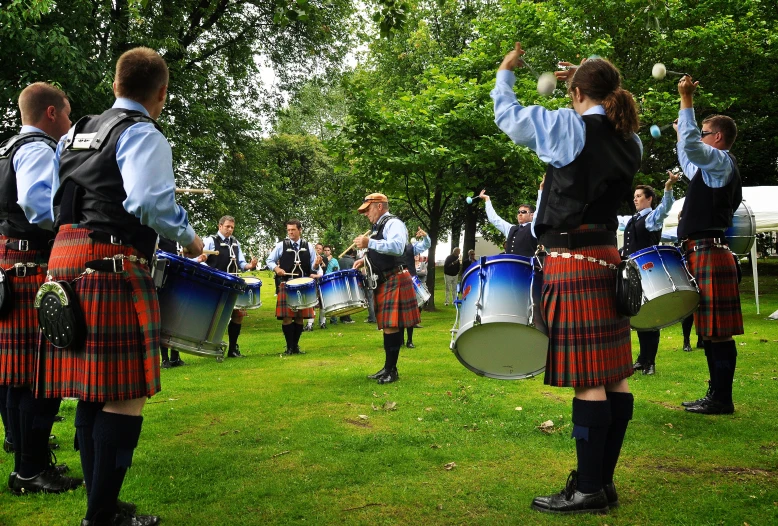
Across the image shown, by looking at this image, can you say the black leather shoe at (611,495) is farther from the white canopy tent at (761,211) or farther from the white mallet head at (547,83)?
the white canopy tent at (761,211)

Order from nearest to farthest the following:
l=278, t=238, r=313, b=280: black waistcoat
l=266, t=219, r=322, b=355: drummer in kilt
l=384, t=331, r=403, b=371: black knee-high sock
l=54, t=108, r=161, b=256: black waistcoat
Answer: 1. l=54, t=108, r=161, b=256: black waistcoat
2. l=384, t=331, r=403, b=371: black knee-high sock
3. l=266, t=219, r=322, b=355: drummer in kilt
4. l=278, t=238, r=313, b=280: black waistcoat

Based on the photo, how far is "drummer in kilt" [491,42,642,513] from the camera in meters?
2.97

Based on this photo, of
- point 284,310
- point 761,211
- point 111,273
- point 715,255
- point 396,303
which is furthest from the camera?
point 761,211

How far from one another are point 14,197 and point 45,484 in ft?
5.10

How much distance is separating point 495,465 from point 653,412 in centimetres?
187

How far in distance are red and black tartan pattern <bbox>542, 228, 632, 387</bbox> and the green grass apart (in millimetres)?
682

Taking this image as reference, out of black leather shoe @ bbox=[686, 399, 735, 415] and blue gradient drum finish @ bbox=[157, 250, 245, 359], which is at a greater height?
blue gradient drum finish @ bbox=[157, 250, 245, 359]

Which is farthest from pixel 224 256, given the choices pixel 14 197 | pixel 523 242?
pixel 14 197

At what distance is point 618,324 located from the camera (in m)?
3.13

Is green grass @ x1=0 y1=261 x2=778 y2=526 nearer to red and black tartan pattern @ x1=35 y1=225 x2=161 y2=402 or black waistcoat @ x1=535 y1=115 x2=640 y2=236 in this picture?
red and black tartan pattern @ x1=35 y1=225 x2=161 y2=402

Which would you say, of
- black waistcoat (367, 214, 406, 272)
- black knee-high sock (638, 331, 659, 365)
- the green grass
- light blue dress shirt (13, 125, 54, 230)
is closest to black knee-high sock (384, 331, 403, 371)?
the green grass

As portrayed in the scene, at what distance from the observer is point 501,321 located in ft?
10.5

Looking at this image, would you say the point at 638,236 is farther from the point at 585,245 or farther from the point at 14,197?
the point at 14,197

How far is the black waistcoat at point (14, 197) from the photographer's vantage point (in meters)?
3.57
